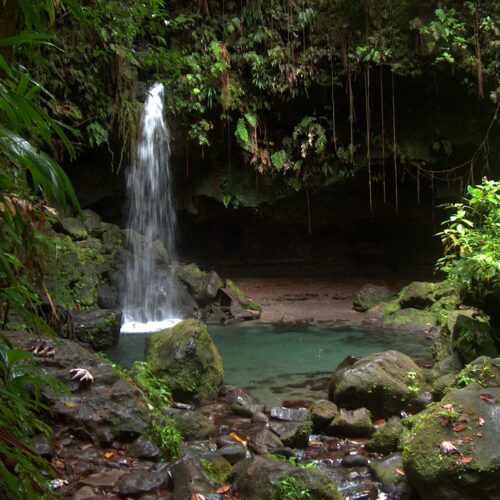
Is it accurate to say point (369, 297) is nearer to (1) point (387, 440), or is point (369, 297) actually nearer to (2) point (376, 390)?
(2) point (376, 390)

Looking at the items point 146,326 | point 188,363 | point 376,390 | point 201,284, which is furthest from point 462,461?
point 201,284

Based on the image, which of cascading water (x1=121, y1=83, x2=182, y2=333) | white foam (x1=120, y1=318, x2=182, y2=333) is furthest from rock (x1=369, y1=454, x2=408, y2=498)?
cascading water (x1=121, y1=83, x2=182, y2=333)

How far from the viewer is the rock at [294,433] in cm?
455

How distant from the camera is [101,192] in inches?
510

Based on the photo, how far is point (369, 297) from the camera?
11695 millimetres

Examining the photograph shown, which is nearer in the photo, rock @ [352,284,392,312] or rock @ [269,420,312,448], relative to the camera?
rock @ [269,420,312,448]

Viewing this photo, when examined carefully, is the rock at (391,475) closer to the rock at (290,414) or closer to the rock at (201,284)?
the rock at (290,414)

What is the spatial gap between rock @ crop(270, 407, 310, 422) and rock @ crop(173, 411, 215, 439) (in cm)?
65

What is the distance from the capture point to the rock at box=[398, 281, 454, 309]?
1023 centimetres

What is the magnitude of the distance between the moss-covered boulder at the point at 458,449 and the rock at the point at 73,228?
8.90 m

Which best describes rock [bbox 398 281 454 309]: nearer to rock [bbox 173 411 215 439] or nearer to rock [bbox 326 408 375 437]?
rock [bbox 326 408 375 437]

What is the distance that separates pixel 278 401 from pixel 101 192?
8768 millimetres

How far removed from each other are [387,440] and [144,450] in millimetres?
2116

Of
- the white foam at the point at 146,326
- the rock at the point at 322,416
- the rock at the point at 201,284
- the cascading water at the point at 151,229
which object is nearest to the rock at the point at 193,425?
the rock at the point at 322,416
